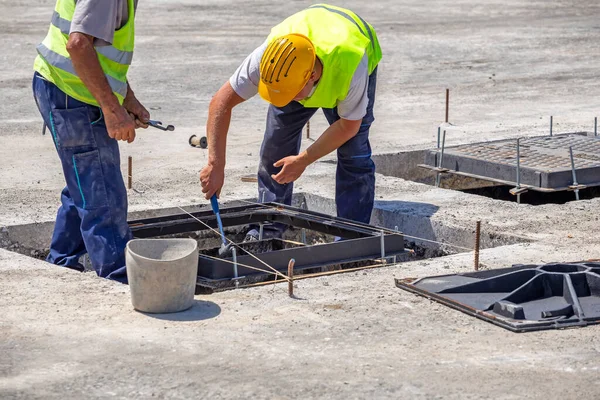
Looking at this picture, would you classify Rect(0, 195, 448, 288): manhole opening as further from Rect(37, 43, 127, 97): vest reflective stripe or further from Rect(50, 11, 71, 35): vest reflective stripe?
Rect(50, 11, 71, 35): vest reflective stripe

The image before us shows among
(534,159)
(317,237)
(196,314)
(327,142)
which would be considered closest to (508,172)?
(534,159)

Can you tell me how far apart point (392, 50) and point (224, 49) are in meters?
2.28

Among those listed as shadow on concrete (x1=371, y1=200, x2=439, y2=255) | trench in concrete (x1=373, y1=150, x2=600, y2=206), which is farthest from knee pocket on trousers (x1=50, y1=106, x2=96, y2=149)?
trench in concrete (x1=373, y1=150, x2=600, y2=206)

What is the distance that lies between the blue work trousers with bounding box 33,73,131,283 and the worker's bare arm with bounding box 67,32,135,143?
0.64ft

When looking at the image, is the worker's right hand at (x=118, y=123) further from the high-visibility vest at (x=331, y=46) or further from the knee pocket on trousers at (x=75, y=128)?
the high-visibility vest at (x=331, y=46)

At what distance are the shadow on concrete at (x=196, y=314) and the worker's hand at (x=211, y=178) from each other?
101 centimetres

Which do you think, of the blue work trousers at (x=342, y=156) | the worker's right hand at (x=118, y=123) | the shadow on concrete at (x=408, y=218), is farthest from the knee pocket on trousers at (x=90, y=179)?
the shadow on concrete at (x=408, y=218)

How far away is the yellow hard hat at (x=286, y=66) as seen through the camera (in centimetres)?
572

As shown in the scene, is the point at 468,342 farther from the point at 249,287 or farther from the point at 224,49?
the point at 224,49

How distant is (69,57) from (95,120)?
347mm

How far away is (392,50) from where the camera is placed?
16125 millimetres

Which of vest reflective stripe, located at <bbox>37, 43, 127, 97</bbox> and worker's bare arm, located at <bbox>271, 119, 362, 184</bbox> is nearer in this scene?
vest reflective stripe, located at <bbox>37, 43, 127, 97</bbox>

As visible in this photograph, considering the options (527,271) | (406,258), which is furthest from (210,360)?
(406,258)

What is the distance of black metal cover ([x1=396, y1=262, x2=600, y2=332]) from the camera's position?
16.6 feet
